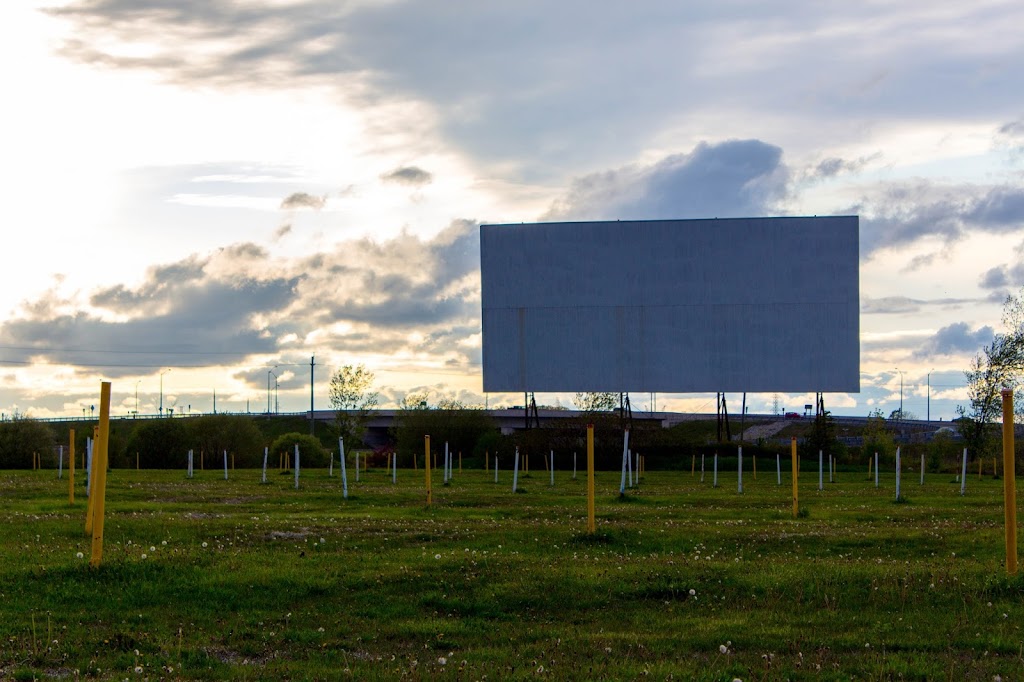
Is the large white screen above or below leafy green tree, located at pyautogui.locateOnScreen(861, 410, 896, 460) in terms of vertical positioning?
above

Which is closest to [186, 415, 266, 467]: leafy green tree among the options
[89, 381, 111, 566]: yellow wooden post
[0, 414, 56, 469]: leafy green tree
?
[0, 414, 56, 469]: leafy green tree

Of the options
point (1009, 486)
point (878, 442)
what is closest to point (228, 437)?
point (878, 442)

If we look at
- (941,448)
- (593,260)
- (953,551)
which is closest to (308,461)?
(593,260)

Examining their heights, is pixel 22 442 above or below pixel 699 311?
below

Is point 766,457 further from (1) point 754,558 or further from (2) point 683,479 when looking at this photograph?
(1) point 754,558

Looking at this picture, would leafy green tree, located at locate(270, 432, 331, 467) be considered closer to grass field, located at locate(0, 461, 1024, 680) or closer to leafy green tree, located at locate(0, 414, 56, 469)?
leafy green tree, located at locate(0, 414, 56, 469)

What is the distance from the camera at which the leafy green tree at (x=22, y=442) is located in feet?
251

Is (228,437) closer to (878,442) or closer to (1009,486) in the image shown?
(878,442)

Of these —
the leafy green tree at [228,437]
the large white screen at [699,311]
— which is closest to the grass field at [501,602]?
the large white screen at [699,311]

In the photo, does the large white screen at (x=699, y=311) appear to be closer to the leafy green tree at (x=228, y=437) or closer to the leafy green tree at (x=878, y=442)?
the leafy green tree at (x=878, y=442)

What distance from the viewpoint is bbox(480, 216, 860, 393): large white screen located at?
75.7 metres

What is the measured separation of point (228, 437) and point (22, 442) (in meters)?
13.4

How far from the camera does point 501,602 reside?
14094 millimetres

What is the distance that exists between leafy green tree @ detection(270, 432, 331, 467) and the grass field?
54.9 meters
